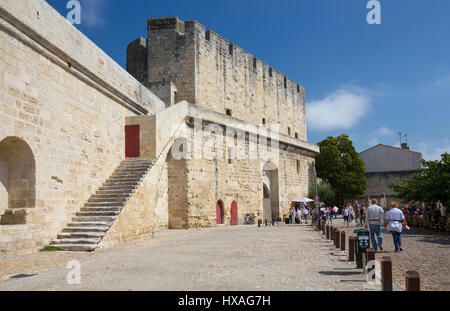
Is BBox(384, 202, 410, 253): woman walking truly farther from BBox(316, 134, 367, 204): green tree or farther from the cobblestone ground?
BBox(316, 134, 367, 204): green tree

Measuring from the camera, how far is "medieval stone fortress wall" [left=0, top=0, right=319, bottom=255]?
8.14 meters

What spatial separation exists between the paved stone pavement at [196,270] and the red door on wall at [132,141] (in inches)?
197

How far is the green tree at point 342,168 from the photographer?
33031 millimetres

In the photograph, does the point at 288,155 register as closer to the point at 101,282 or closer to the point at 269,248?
the point at 269,248

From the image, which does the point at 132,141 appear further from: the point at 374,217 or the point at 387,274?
the point at 387,274

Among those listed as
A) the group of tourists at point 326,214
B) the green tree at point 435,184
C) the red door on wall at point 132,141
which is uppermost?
the red door on wall at point 132,141

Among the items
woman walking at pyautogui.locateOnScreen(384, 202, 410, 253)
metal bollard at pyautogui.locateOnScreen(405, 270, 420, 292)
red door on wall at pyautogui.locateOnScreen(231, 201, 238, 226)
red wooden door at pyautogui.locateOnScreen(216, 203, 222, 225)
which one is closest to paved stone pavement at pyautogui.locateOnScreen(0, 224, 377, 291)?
metal bollard at pyautogui.locateOnScreen(405, 270, 420, 292)

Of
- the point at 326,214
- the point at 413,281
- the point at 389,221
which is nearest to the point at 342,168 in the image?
the point at 326,214

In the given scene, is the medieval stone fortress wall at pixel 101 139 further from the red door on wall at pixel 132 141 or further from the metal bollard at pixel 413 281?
the metal bollard at pixel 413 281

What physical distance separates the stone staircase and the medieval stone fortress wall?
0.03 meters

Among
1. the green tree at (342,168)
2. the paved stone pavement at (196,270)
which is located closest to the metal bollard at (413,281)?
the paved stone pavement at (196,270)

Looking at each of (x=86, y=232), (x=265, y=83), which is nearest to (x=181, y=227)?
(x=86, y=232)

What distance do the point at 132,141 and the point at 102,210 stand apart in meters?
3.52
